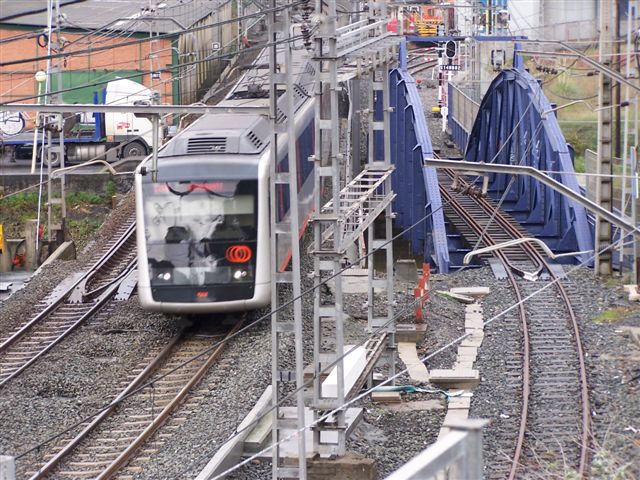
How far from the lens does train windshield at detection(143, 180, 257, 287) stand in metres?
14.7

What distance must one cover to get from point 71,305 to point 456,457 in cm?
1515

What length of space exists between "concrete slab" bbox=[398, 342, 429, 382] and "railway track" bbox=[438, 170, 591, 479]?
0.99 m

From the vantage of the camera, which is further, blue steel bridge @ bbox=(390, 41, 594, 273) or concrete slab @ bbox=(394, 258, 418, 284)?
blue steel bridge @ bbox=(390, 41, 594, 273)

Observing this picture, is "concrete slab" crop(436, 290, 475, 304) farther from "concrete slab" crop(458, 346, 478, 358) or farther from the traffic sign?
the traffic sign

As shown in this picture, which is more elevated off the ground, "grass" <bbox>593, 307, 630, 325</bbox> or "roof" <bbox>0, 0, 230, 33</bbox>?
"roof" <bbox>0, 0, 230, 33</bbox>

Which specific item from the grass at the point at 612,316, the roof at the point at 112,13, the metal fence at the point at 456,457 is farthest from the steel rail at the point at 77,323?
the roof at the point at 112,13

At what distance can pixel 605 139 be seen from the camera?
18234 millimetres

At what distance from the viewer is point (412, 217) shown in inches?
984

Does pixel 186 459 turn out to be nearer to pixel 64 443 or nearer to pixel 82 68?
pixel 64 443

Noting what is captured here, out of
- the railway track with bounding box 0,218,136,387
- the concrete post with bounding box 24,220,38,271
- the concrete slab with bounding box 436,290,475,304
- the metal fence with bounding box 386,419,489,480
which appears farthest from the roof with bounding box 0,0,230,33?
the metal fence with bounding box 386,419,489,480

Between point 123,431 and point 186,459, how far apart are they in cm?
144

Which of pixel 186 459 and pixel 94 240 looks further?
pixel 94 240

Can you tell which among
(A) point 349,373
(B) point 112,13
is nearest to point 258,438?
(A) point 349,373

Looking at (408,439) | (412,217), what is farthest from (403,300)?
(412,217)
